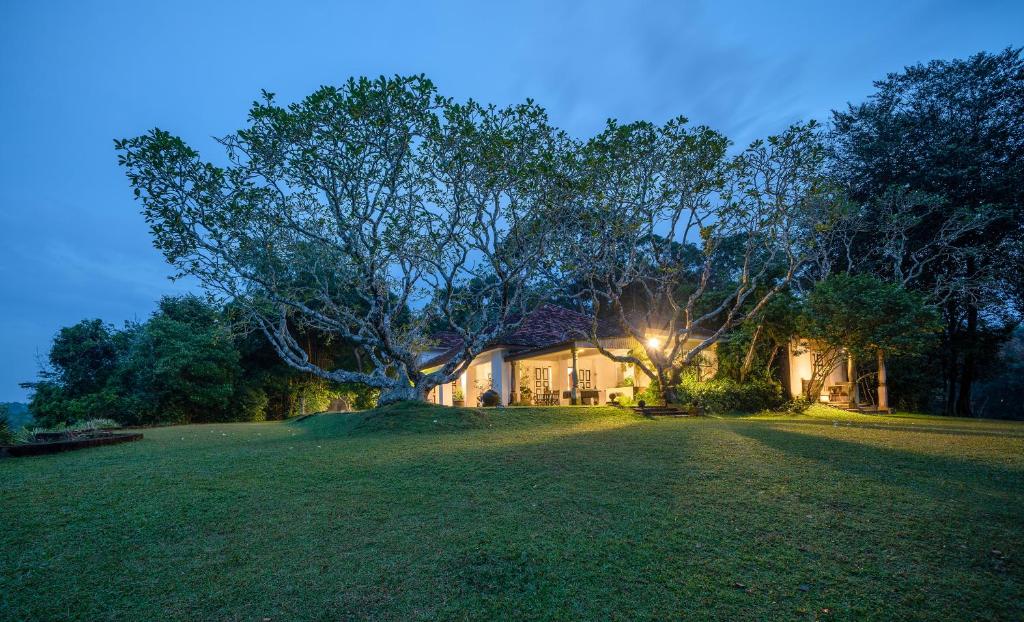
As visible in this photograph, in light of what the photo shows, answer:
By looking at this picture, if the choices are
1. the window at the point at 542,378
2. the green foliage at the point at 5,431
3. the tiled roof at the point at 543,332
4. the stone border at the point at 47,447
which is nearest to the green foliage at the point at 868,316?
the tiled roof at the point at 543,332

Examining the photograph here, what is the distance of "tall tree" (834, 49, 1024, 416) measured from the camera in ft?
58.1

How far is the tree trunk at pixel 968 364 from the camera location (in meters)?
18.7

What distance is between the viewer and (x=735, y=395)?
1536cm

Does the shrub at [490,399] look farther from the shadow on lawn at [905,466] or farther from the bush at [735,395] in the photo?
the shadow on lawn at [905,466]

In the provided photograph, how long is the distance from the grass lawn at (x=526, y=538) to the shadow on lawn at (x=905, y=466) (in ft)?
0.13

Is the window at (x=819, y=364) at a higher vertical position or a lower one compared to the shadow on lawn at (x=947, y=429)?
higher

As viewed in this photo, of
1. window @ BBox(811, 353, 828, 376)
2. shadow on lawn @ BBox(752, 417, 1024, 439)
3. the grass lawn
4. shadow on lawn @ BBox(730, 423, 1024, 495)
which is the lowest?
shadow on lawn @ BBox(752, 417, 1024, 439)

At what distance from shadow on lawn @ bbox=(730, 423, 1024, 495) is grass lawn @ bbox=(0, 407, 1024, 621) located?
1.6 inches

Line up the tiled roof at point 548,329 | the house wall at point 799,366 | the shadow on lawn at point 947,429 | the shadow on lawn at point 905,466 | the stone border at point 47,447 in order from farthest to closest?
the tiled roof at point 548,329 → the house wall at point 799,366 → the shadow on lawn at point 947,429 → the stone border at point 47,447 → the shadow on lawn at point 905,466

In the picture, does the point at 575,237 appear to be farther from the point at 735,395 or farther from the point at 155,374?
the point at 155,374

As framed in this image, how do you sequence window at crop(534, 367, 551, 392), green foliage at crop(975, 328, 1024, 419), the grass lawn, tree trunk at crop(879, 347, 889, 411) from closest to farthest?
1. the grass lawn
2. tree trunk at crop(879, 347, 889, 411)
3. window at crop(534, 367, 551, 392)
4. green foliage at crop(975, 328, 1024, 419)

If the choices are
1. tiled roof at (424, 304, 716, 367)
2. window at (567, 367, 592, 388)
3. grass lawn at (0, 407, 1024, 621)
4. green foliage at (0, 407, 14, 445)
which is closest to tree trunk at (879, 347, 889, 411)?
tiled roof at (424, 304, 716, 367)

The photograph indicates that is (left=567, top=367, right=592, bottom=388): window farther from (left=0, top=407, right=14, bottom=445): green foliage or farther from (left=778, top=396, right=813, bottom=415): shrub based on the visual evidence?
(left=0, top=407, right=14, bottom=445): green foliage

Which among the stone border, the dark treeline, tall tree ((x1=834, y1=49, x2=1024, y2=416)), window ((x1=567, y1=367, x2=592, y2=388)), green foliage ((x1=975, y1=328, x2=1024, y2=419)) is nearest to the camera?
the stone border
